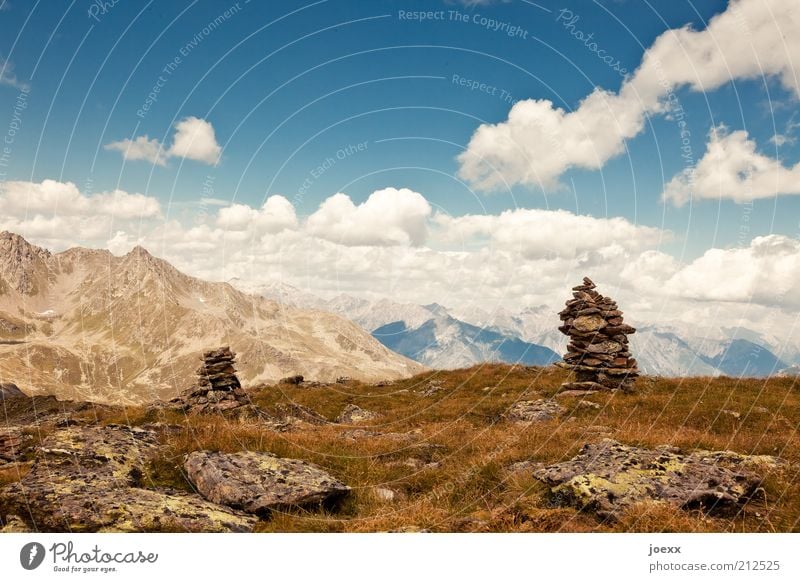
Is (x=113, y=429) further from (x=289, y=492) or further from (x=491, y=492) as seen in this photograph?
(x=491, y=492)

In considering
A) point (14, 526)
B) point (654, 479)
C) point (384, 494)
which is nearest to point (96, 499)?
point (14, 526)

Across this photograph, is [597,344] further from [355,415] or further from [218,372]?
[218,372]

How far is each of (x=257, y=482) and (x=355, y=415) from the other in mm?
25936

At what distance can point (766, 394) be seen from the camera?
2981 centimetres

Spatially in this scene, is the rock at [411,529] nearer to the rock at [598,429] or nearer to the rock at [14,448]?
the rock at [598,429]

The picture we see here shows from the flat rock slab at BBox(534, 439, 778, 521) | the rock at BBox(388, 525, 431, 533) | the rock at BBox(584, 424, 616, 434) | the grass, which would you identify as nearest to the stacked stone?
the grass

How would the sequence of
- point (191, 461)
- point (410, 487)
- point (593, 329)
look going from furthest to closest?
point (593, 329) < point (410, 487) < point (191, 461)

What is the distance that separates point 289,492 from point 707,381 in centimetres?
3447

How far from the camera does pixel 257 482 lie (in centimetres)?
1066

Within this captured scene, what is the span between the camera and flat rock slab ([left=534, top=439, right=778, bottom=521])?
33.0 ft

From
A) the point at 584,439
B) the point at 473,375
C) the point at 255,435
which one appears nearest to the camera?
the point at 255,435

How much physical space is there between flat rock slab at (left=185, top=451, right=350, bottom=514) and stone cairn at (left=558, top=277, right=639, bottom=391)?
997 inches

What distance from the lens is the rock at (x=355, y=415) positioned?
34625 mm
